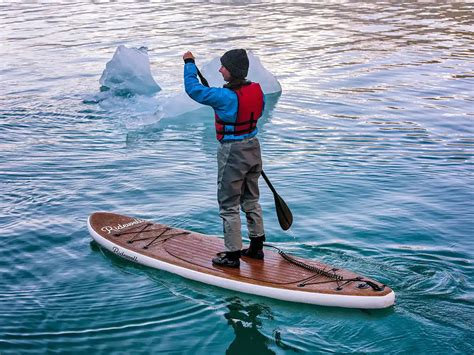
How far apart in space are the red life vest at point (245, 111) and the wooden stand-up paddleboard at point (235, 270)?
129 cm

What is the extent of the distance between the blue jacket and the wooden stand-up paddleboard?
1294 millimetres

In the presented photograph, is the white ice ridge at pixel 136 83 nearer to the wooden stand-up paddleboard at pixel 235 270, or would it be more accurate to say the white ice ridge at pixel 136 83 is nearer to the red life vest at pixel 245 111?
the wooden stand-up paddleboard at pixel 235 270

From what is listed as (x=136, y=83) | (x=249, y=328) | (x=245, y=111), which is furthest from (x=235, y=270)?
(x=136, y=83)

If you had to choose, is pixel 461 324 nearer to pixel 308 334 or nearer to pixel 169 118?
pixel 308 334

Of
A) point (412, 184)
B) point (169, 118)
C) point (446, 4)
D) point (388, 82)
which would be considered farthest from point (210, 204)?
point (446, 4)

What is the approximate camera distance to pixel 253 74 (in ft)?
45.6

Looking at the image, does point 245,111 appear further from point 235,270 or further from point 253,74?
point 253,74

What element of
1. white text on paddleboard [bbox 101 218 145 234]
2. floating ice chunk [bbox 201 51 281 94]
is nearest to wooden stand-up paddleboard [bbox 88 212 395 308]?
white text on paddleboard [bbox 101 218 145 234]

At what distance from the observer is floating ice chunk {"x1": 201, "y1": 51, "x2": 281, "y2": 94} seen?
13312 millimetres

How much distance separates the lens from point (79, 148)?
1138 cm

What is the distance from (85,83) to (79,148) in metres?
4.91

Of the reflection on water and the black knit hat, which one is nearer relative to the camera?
the reflection on water

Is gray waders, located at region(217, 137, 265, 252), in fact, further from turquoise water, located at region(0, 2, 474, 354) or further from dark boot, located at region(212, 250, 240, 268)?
turquoise water, located at region(0, 2, 474, 354)

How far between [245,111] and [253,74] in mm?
7661
